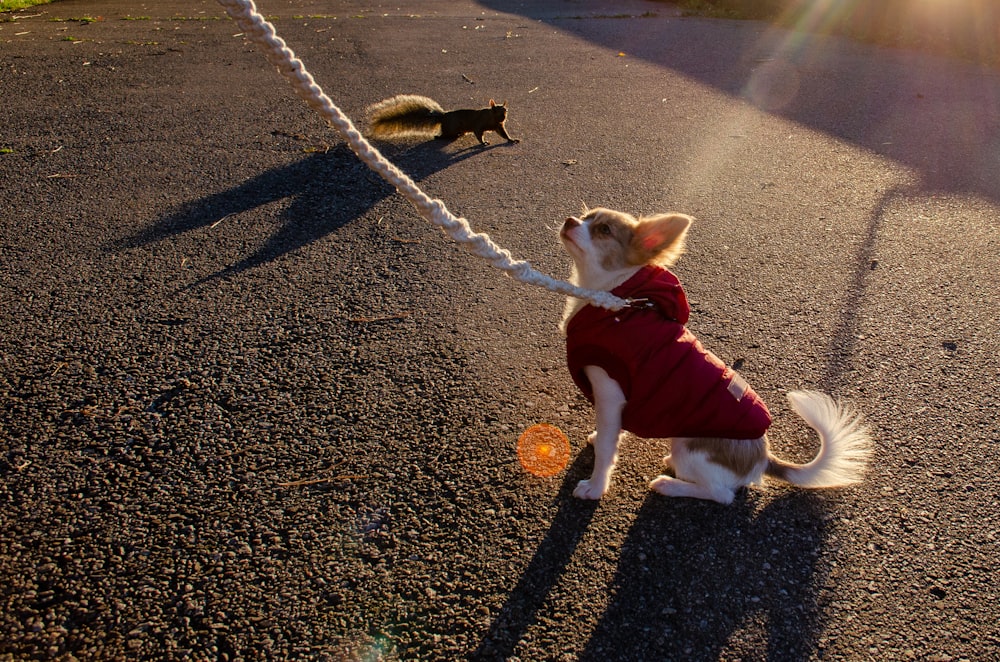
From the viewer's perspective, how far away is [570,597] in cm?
220

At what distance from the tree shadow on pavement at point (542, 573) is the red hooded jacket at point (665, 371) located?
426 millimetres

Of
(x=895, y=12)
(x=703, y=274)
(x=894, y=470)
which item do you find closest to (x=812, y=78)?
(x=895, y=12)

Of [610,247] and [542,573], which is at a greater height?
[610,247]

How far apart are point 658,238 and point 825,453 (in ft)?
3.46

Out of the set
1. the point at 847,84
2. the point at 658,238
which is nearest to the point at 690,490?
the point at 658,238

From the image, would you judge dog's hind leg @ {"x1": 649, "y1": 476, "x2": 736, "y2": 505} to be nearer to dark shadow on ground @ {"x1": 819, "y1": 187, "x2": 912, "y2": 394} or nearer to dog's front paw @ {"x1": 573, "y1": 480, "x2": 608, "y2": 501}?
dog's front paw @ {"x1": 573, "y1": 480, "x2": 608, "y2": 501}

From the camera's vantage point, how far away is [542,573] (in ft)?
7.48

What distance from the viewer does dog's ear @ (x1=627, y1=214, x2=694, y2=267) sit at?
242cm

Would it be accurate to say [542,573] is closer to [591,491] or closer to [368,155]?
[591,491]

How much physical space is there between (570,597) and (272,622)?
98cm

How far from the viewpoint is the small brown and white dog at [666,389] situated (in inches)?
93.9

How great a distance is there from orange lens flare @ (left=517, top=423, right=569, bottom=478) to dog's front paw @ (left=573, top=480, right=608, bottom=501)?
15 centimetres

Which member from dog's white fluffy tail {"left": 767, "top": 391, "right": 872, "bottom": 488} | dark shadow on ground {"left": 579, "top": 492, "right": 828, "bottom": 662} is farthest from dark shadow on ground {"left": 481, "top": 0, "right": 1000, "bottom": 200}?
dark shadow on ground {"left": 579, "top": 492, "right": 828, "bottom": 662}

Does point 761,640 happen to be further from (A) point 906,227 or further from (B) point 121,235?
(B) point 121,235
